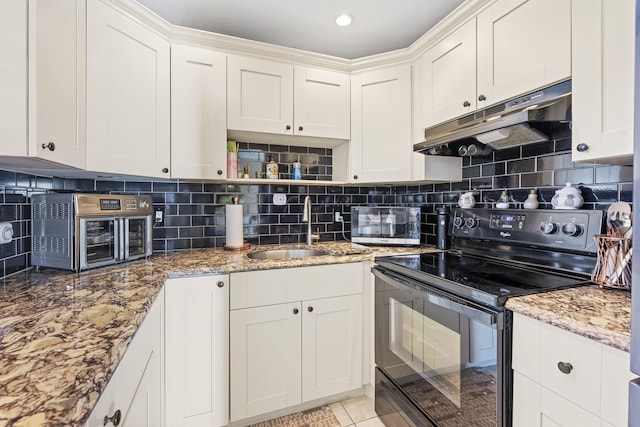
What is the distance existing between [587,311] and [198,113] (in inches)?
77.8

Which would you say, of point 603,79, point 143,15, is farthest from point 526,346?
point 143,15

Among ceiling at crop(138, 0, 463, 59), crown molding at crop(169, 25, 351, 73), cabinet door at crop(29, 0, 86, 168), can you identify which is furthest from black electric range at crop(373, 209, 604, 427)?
cabinet door at crop(29, 0, 86, 168)

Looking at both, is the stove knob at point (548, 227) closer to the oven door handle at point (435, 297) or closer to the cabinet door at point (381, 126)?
the oven door handle at point (435, 297)

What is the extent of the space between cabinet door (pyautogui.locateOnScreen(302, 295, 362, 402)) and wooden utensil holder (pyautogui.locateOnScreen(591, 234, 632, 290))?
111 cm

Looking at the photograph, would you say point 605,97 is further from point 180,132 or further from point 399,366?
point 180,132

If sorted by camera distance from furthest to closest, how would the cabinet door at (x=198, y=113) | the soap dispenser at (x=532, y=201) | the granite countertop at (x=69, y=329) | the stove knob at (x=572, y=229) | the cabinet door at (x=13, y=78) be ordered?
the cabinet door at (x=198, y=113)
the soap dispenser at (x=532, y=201)
the stove knob at (x=572, y=229)
the cabinet door at (x=13, y=78)
the granite countertop at (x=69, y=329)

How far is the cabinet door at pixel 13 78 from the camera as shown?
902 mm

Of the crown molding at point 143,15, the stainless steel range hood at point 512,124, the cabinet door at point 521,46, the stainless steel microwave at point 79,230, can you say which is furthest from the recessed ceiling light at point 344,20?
the stainless steel microwave at point 79,230

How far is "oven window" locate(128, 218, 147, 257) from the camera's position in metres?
1.68

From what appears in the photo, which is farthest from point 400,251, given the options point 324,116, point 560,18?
point 560,18

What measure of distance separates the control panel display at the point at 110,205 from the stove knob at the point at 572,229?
2.12 m

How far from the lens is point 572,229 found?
4.32 feet

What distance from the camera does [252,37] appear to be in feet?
6.68

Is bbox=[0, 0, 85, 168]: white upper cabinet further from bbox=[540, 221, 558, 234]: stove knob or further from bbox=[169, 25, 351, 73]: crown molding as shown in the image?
bbox=[540, 221, 558, 234]: stove knob
